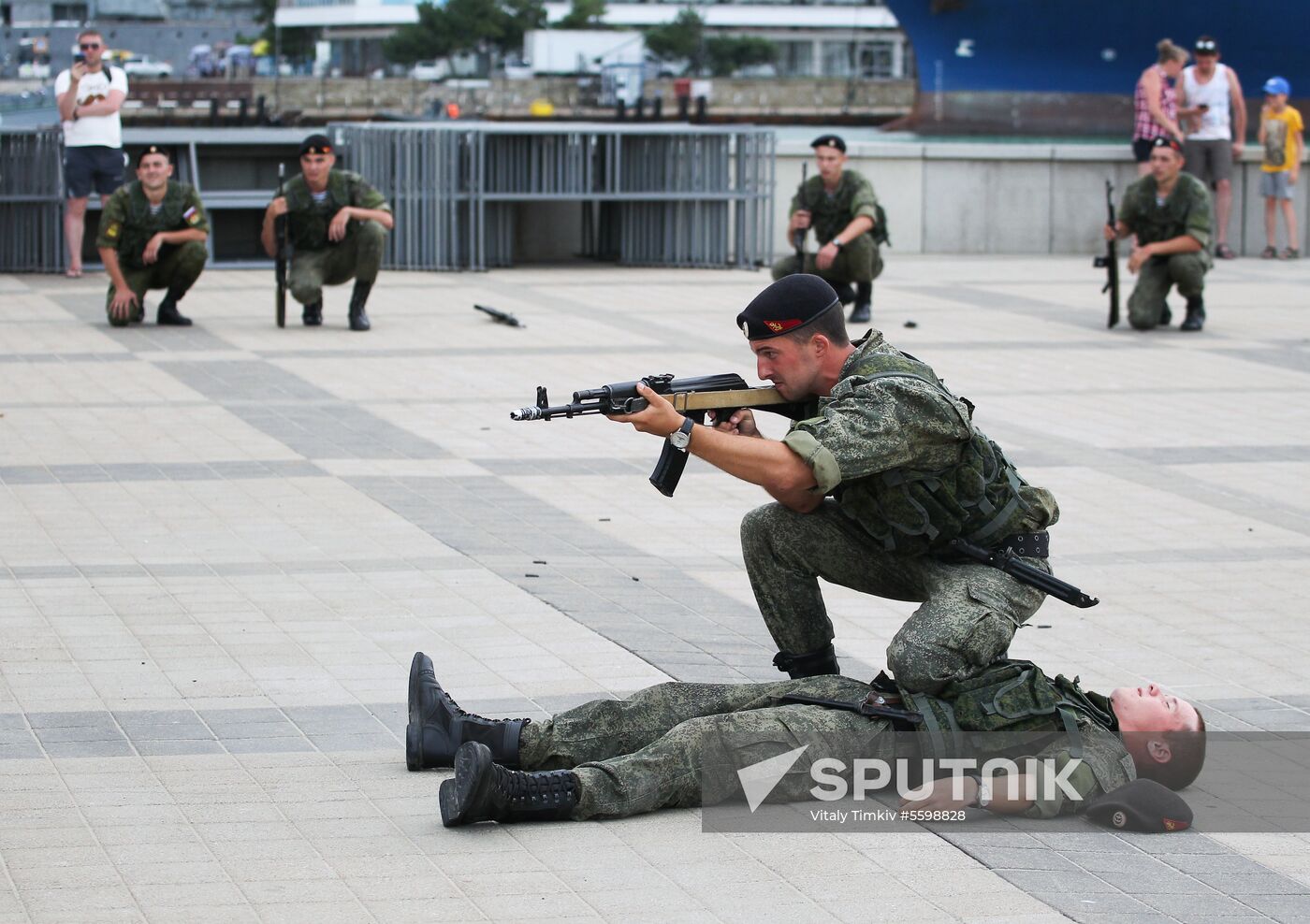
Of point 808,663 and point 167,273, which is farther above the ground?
point 167,273

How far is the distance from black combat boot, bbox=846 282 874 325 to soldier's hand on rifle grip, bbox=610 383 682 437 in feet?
33.8

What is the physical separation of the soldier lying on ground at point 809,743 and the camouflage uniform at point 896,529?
127 mm

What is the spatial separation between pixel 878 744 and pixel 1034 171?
1753cm

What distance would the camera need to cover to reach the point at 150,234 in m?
13.6

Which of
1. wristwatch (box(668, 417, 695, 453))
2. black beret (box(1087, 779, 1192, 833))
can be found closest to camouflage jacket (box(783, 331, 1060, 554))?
wristwatch (box(668, 417, 695, 453))

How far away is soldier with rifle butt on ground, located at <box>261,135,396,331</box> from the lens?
44.5 feet

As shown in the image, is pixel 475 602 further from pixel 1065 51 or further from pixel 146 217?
pixel 1065 51

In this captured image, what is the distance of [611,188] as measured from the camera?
1894 cm

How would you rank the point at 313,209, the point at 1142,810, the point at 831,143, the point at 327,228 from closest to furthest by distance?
the point at 1142,810 < the point at 313,209 < the point at 327,228 < the point at 831,143

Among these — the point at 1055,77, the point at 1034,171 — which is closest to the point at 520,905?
the point at 1034,171

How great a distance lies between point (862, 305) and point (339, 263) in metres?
3.86

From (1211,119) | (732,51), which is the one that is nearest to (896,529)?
(1211,119)

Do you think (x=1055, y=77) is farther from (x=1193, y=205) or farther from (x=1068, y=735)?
(x=1068, y=735)

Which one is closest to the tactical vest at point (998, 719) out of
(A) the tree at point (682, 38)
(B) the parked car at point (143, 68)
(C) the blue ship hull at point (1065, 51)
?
(C) the blue ship hull at point (1065, 51)
